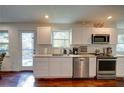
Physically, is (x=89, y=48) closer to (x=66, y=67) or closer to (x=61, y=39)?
(x=61, y=39)

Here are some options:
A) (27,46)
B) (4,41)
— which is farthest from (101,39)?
(4,41)

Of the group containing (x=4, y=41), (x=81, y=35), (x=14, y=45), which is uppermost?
(x=81, y=35)

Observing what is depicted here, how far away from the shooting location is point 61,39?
22.9 feet

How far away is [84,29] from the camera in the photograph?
6238mm

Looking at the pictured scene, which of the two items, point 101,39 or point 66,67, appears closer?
point 66,67

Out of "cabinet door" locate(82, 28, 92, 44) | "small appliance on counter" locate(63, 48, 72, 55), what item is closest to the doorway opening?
"small appliance on counter" locate(63, 48, 72, 55)

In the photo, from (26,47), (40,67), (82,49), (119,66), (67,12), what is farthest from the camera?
(26,47)

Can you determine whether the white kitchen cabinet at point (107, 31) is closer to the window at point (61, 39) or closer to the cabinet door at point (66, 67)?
the window at point (61, 39)

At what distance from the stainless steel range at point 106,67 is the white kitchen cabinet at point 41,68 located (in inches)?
67.0

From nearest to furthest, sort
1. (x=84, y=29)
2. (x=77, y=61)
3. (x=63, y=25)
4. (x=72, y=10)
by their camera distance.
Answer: (x=72, y=10)
(x=77, y=61)
(x=84, y=29)
(x=63, y=25)

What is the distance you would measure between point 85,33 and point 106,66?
1388 mm

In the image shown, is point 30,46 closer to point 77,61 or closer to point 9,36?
point 9,36

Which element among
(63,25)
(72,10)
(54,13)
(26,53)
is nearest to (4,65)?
(26,53)
